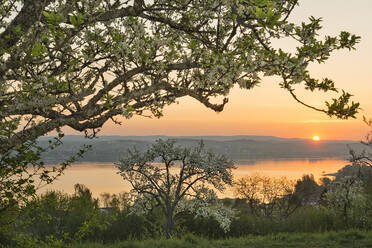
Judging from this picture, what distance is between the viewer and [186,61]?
17.2 ft

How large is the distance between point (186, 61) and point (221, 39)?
0.76 meters

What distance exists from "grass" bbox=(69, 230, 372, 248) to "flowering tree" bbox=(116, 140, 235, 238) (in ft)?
10.2

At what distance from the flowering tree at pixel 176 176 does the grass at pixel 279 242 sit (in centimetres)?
312

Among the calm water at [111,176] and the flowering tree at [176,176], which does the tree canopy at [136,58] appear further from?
the calm water at [111,176]

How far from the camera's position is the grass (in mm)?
11750

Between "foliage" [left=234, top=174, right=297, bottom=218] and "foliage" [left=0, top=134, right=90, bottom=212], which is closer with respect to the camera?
"foliage" [left=0, top=134, right=90, bottom=212]

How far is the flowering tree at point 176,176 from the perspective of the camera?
16266 mm

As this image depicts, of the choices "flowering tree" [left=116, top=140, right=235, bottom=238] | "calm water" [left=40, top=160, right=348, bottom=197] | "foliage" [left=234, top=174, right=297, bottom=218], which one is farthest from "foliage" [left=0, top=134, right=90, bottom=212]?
"calm water" [left=40, top=160, right=348, bottom=197]

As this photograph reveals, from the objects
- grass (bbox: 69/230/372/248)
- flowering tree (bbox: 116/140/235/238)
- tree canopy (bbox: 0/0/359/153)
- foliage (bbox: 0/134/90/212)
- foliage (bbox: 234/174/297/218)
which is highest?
tree canopy (bbox: 0/0/359/153)

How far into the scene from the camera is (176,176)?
709 inches

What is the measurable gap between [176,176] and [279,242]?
691cm

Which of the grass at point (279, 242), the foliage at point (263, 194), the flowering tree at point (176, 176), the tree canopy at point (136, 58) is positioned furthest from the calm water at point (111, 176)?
the tree canopy at point (136, 58)

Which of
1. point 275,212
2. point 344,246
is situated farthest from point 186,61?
point 275,212

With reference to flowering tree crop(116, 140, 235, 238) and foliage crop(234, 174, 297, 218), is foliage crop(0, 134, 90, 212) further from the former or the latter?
foliage crop(234, 174, 297, 218)
